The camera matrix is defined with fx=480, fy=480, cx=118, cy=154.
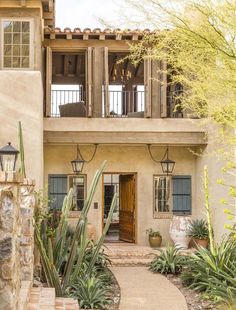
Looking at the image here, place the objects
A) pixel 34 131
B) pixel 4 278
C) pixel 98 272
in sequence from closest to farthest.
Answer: pixel 4 278 < pixel 98 272 < pixel 34 131

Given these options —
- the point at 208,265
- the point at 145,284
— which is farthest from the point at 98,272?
the point at 208,265

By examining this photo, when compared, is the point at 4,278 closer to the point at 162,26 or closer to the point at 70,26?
the point at 162,26

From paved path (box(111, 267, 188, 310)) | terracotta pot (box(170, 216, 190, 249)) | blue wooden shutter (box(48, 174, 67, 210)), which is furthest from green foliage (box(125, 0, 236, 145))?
blue wooden shutter (box(48, 174, 67, 210))

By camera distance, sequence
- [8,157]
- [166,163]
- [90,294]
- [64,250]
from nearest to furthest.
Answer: [90,294], [8,157], [64,250], [166,163]

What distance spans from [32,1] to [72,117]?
3730 mm

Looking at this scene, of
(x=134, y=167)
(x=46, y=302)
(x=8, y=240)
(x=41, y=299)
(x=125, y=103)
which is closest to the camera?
(x=8, y=240)

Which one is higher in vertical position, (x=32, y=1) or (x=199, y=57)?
(x=32, y=1)

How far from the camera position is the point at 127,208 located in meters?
16.2

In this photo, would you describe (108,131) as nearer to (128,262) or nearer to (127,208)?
(127,208)

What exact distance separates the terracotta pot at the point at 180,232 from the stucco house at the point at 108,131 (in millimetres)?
697

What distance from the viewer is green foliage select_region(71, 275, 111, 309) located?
849cm

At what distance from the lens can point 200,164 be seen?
604 inches

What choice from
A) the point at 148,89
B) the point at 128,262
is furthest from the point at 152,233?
the point at 148,89

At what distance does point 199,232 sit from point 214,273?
15.4 feet
